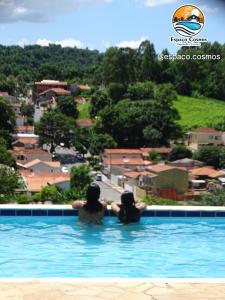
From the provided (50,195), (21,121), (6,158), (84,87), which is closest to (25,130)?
(21,121)

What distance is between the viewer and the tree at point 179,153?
131 ft

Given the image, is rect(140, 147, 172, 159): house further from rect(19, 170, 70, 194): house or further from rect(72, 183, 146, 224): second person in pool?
rect(72, 183, 146, 224): second person in pool

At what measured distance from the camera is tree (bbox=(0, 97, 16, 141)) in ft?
135

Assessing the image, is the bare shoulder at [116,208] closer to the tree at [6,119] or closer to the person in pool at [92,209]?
the person in pool at [92,209]

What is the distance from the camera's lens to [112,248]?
4.34 metres

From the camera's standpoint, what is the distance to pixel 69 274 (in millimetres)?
3611

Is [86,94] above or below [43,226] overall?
above

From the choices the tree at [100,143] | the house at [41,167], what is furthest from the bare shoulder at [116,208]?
the tree at [100,143]

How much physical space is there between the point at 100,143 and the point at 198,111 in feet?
35.6

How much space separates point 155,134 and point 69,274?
39.3 meters

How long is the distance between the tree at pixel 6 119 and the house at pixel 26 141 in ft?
3.24

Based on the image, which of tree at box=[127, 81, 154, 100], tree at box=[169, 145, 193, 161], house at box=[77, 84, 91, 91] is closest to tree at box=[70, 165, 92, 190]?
tree at box=[169, 145, 193, 161]

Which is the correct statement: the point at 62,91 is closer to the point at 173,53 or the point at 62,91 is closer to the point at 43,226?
the point at 173,53

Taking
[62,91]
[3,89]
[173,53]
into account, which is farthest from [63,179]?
[3,89]
